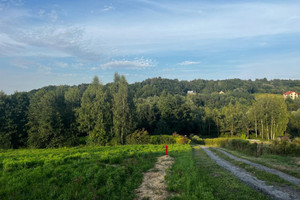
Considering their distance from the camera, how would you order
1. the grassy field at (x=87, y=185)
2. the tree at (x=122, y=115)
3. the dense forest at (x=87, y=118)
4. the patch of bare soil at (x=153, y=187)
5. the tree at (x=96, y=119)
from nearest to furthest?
the grassy field at (x=87, y=185), the patch of bare soil at (x=153, y=187), the tree at (x=96, y=119), the dense forest at (x=87, y=118), the tree at (x=122, y=115)

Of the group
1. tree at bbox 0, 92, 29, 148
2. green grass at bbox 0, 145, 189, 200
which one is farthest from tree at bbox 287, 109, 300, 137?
tree at bbox 0, 92, 29, 148

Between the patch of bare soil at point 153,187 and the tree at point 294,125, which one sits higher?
the patch of bare soil at point 153,187

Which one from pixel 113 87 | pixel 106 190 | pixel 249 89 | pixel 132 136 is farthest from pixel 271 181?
pixel 249 89

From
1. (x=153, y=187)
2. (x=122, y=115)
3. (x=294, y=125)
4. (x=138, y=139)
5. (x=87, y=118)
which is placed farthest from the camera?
(x=294, y=125)

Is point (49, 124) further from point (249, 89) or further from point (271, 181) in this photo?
point (249, 89)

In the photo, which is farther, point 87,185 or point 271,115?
point 271,115

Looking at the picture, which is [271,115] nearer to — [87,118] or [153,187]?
[87,118]

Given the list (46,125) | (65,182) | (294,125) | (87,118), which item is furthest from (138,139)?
(294,125)

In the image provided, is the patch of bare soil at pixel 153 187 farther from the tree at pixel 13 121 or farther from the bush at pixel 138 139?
the tree at pixel 13 121

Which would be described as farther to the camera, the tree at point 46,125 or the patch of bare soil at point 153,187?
the tree at point 46,125

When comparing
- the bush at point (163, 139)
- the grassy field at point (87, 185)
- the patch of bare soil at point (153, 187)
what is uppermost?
the grassy field at point (87, 185)

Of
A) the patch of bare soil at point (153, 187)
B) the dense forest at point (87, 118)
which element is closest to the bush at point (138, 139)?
the dense forest at point (87, 118)

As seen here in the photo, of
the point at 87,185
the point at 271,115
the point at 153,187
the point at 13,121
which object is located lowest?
the point at 153,187

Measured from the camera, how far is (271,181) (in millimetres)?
10250
